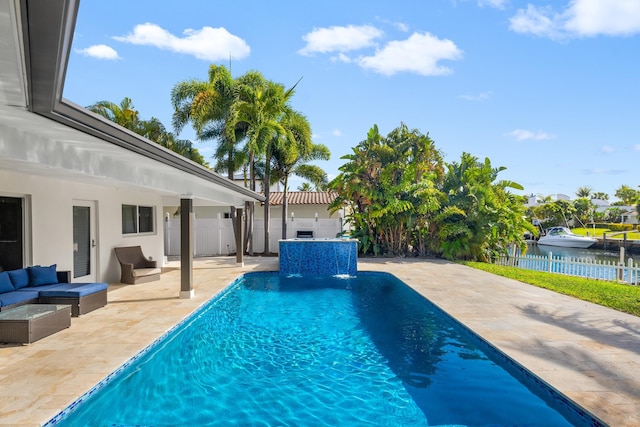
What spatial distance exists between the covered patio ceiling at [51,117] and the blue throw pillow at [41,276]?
276cm

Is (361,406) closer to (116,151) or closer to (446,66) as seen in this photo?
(116,151)

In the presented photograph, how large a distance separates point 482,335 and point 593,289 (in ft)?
20.9

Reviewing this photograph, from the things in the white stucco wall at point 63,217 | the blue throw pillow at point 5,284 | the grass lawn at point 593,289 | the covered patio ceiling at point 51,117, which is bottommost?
the grass lawn at point 593,289

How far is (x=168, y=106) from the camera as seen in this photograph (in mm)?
19391

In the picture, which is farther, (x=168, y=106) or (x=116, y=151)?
(x=168, y=106)

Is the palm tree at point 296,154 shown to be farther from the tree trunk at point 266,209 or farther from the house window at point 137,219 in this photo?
the house window at point 137,219

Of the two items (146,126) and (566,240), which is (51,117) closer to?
(146,126)

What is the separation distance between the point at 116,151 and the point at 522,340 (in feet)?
22.6

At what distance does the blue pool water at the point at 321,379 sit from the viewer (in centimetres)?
411

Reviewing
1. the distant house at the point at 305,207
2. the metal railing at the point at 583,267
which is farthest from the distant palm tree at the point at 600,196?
the metal railing at the point at 583,267

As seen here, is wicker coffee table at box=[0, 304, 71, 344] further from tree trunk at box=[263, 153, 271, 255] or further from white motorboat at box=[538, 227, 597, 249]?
white motorboat at box=[538, 227, 597, 249]

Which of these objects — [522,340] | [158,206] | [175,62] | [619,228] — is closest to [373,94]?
[175,62]

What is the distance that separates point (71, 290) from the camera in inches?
280

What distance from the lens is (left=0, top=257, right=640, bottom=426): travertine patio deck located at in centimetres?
400
